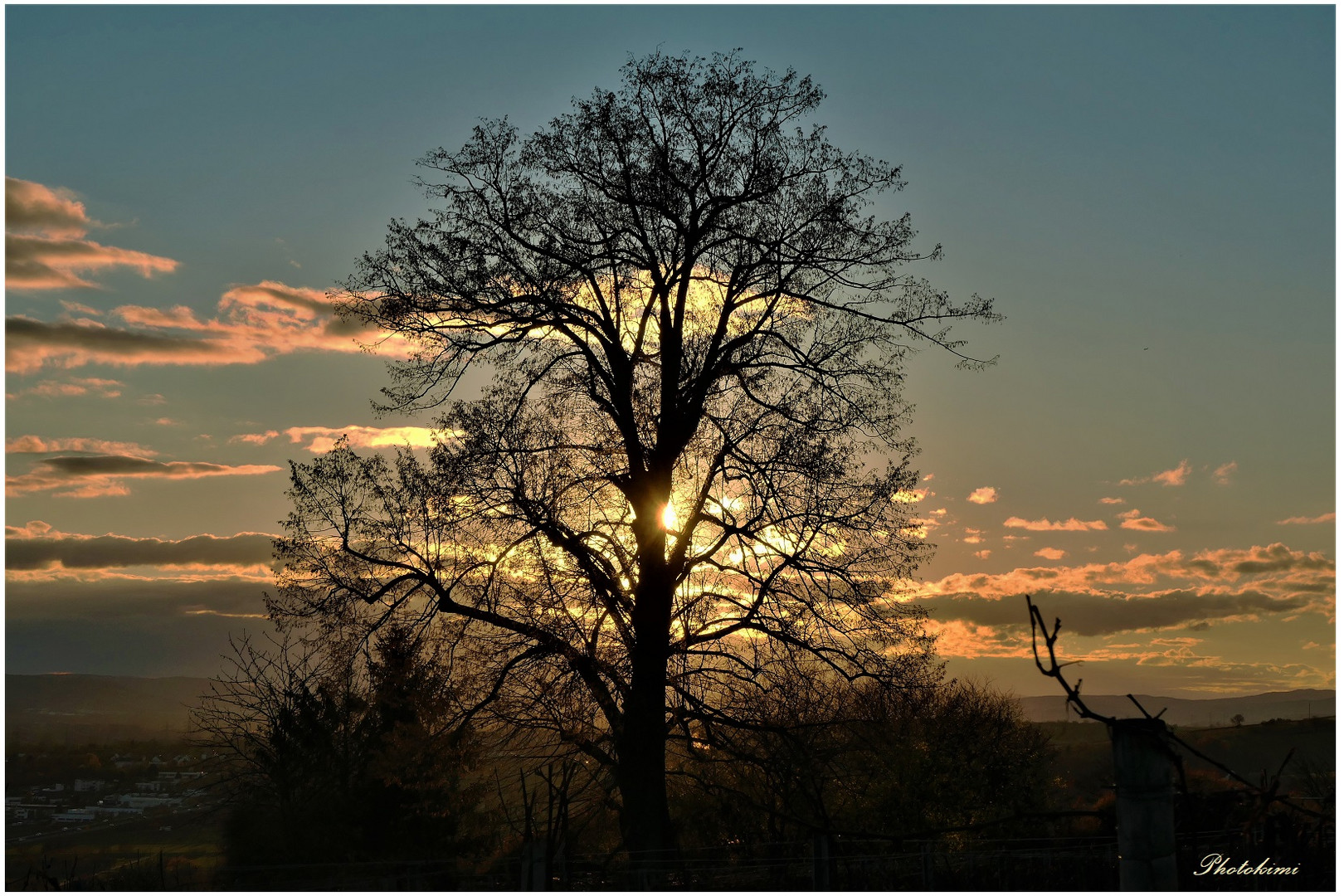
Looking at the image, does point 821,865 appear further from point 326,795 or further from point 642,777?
point 326,795

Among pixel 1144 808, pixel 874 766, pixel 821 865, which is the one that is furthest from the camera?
pixel 874 766

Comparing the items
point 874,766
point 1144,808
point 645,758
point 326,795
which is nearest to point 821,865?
point 645,758

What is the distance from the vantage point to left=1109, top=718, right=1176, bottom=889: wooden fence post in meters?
3.38

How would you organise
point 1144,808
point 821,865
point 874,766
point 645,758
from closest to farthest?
1. point 1144,808
2. point 821,865
3. point 645,758
4. point 874,766

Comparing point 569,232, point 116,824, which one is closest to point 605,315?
point 569,232

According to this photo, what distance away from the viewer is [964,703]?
129 feet

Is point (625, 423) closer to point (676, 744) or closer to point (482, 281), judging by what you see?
point (482, 281)

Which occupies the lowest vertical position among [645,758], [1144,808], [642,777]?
[642,777]

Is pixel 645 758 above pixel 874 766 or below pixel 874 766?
above

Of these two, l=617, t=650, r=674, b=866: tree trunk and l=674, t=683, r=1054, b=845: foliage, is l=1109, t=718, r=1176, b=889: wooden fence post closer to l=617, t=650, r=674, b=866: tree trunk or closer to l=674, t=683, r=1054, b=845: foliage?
l=674, t=683, r=1054, b=845: foliage

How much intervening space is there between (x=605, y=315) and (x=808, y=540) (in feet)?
15.6

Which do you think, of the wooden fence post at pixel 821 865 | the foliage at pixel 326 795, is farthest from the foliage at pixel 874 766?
the foliage at pixel 326 795

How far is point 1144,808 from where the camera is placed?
3.39 meters

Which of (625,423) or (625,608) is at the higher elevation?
(625,423)
